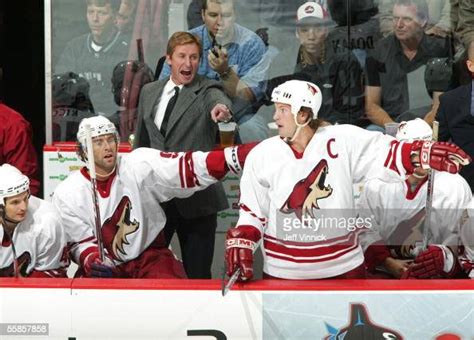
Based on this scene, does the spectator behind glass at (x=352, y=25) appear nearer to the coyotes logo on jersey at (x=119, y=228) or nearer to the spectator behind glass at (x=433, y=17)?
the spectator behind glass at (x=433, y=17)

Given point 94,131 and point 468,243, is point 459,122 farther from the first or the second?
point 94,131

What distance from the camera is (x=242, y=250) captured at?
16.5 feet

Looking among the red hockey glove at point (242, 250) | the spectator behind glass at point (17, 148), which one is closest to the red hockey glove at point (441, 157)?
the red hockey glove at point (242, 250)

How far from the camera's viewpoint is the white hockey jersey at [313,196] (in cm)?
510

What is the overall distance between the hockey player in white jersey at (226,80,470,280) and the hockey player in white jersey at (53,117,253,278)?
0.49m

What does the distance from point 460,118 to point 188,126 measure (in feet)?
3.98

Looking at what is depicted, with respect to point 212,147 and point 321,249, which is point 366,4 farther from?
point 321,249

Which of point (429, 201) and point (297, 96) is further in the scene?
point (429, 201)

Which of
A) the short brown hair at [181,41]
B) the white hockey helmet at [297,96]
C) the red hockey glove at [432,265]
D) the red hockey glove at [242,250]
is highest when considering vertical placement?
the short brown hair at [181,41]

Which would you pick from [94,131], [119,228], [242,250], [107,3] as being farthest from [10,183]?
[107,3]

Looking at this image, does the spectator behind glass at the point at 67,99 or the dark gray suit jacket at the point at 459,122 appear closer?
the dark gray suit jacket at the point at 459,122

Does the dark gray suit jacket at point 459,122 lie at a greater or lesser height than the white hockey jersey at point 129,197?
greater

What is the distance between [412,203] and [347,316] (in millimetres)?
969

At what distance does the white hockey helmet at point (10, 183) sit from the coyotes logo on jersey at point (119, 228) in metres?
0.45
